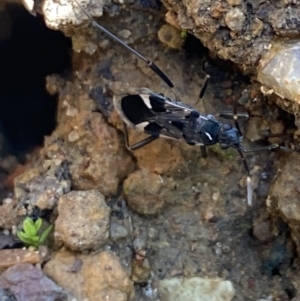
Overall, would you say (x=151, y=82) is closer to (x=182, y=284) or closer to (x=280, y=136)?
(x=280, y=136)

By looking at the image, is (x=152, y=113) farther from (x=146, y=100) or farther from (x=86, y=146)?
(x=86, y=146)

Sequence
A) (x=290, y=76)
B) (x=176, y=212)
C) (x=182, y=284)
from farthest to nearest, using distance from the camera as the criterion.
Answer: (x=176, y=212) → (x=182, y=284) → (x=290, y=76)

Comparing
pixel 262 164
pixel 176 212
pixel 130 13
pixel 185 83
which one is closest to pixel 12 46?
pixel 130 13

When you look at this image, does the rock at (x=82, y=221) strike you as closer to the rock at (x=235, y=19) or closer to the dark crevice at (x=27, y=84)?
the dark crevice at (x=27, y=84)

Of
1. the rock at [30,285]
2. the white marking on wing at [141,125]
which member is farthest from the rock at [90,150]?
the rock at [30,285]

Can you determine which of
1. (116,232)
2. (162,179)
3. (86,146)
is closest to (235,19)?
(162,179)

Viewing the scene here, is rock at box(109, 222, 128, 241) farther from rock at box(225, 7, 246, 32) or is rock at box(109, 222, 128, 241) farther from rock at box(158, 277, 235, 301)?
rock at box(225, 7, 246, 32)
